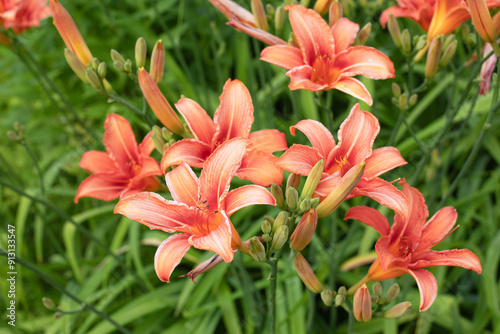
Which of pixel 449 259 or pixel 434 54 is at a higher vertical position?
pixel 434 54

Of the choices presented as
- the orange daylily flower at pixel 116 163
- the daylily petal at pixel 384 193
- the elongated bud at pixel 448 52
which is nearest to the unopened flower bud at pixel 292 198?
the daylily petal at pixel 384 193

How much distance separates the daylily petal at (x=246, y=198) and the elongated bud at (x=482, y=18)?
2.52 feet

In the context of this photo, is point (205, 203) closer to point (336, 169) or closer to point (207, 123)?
point (207, 123)

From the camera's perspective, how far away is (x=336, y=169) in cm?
116

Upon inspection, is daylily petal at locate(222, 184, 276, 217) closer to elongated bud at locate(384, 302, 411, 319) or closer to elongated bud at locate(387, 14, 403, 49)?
elongated bud at locate(384, 302, 411, 319)

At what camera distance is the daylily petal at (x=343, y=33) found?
4.23ft

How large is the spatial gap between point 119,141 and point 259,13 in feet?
2.04

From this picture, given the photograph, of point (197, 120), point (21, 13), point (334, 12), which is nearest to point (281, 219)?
point (197, 120)

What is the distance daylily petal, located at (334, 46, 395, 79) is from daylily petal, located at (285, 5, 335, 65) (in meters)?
0.05

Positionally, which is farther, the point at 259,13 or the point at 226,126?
the point at 259,13

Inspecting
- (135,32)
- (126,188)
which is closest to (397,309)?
(126,188)

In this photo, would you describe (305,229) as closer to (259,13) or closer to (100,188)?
(100,188)

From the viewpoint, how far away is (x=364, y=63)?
1.24 meters

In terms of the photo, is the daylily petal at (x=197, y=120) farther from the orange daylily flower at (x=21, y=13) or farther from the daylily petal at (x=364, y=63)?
the orange daylily flower at (x=21, y=13)
